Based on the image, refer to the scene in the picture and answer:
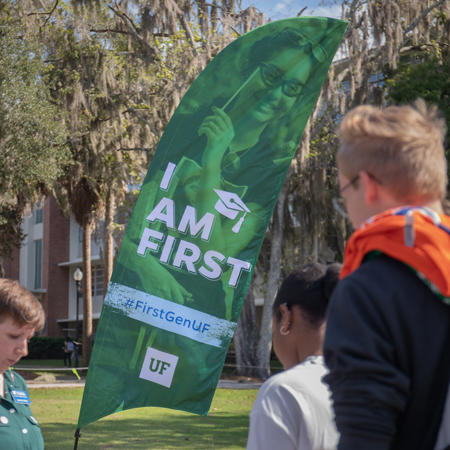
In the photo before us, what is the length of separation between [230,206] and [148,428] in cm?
737

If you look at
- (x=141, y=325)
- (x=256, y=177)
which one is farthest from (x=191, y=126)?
(x=141, y=325)

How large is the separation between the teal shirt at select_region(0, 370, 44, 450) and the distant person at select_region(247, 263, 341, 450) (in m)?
1.31

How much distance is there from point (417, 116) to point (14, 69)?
16861 mm

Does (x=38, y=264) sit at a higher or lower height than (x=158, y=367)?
lower

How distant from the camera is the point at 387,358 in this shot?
1.10 m

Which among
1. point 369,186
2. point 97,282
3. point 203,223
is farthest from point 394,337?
point 97,282

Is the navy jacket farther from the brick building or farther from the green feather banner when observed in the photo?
the brick building

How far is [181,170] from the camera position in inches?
160

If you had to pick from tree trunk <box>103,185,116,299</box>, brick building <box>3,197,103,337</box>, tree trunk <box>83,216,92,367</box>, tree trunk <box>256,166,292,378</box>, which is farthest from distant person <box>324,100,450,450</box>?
brick building <box>3,197,103,337</box>

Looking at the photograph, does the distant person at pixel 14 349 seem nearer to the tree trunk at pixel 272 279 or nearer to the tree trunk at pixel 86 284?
the tree trunk at pixel 272 279

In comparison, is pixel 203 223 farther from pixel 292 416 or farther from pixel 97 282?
pixel 97 282

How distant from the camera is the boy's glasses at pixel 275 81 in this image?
4230mm

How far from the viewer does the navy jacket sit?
3.52 feet

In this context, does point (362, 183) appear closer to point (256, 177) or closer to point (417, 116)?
point (417, 116)
